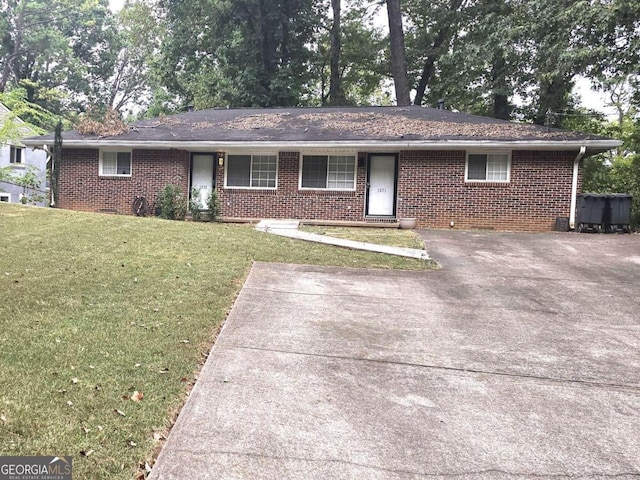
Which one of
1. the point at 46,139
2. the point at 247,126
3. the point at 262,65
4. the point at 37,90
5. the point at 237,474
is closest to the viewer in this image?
the point at 237,474

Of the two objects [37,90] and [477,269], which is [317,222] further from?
[37,90]

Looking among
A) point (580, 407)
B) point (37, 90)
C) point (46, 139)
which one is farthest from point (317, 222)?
point (37, 90)

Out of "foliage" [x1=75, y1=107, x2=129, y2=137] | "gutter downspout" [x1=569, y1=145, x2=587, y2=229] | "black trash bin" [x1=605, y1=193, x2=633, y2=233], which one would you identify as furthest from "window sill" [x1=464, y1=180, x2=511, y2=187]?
"foliage" [x1=75, y1=107, x2=129, y2=137]

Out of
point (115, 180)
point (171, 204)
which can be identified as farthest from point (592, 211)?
point (115, 180)

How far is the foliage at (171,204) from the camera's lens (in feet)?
44.9

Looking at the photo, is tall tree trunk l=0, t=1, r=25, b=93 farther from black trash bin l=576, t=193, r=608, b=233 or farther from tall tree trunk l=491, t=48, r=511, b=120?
black trash bin l=576, t=193, r=608, b=233

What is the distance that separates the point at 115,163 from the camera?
15062 mm

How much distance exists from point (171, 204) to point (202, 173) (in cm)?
189

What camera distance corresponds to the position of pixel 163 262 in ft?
22.4

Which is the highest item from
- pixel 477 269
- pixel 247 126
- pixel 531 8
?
pixel 531 8

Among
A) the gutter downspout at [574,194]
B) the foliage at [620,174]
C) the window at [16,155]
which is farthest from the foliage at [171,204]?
the window at [16,155]

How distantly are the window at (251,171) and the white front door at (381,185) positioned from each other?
2971 mm

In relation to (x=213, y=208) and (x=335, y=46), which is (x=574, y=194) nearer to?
(x=213, y=208)

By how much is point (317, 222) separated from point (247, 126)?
183 inches
